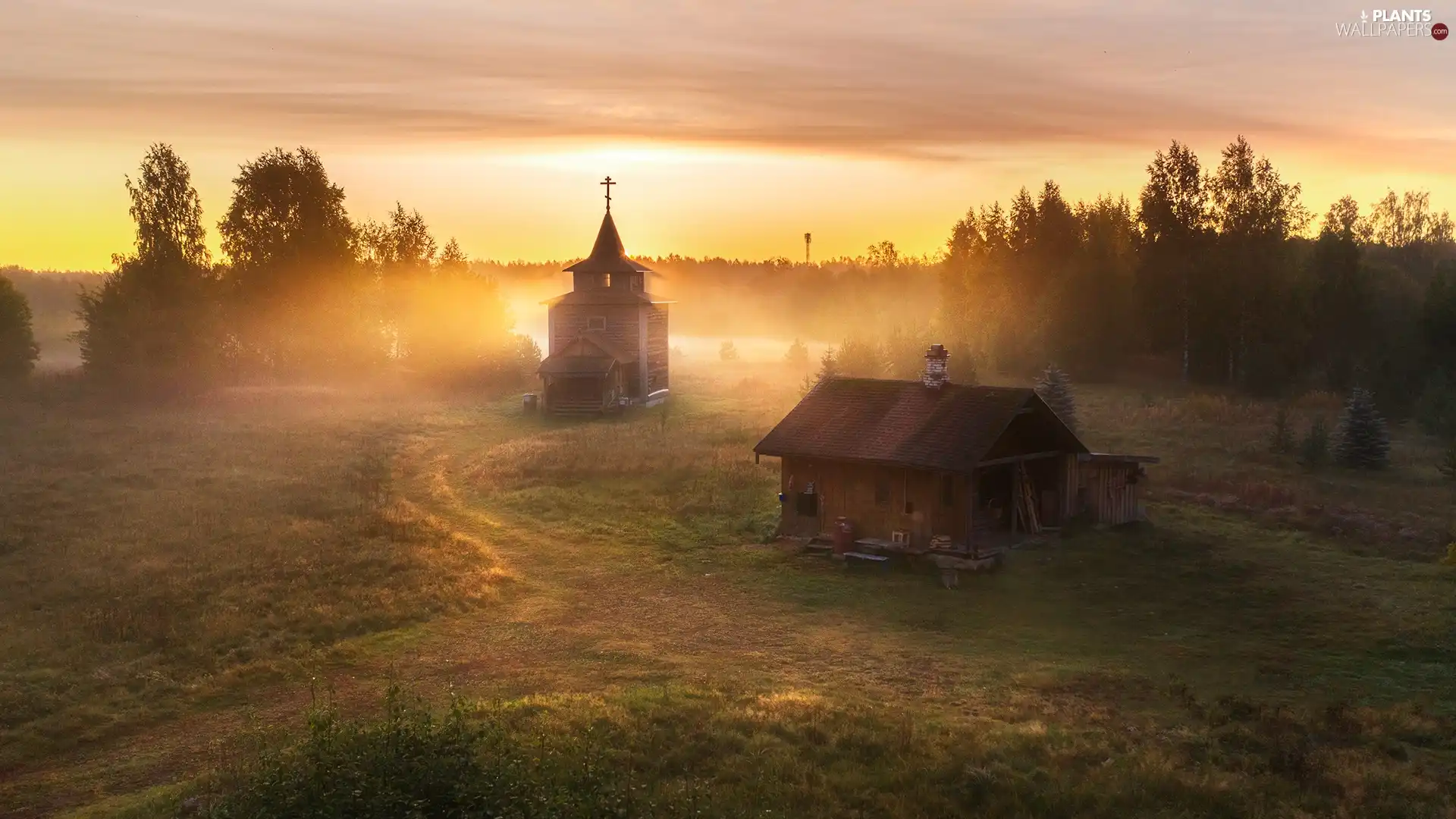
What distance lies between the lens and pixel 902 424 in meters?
29.8

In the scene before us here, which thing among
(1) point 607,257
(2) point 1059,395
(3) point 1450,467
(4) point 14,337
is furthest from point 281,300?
(3) point 1450,467

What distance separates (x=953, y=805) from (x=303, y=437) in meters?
38.8

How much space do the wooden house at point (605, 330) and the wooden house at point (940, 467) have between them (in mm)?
27175

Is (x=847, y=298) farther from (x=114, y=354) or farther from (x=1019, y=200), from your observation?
(x=114, y=354)

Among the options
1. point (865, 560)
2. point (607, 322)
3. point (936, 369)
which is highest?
point (607, 322)

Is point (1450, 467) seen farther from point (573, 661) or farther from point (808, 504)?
point (573, 661)

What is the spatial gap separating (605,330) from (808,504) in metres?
32.1

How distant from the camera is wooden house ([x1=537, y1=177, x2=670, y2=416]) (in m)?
57.3

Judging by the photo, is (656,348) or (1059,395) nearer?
(1059,395)

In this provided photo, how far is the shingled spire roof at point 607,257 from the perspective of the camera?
2382 inches

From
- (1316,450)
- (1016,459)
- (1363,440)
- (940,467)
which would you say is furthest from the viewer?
(1316,450)

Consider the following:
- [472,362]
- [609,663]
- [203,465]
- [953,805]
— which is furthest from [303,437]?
[953,805]

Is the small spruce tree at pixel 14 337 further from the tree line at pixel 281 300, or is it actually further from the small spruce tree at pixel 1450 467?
the small spruce tree at pixel 1450 467

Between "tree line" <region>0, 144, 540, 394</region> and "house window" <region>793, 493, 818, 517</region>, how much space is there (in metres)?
42.8
